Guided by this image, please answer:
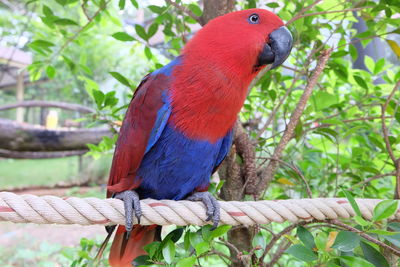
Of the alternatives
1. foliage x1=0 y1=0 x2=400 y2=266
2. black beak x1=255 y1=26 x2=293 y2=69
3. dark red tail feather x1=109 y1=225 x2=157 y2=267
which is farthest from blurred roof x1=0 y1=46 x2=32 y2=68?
black beak x1=255 y1=26 x2=293 y2=69

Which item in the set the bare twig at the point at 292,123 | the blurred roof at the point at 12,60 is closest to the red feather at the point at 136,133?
the bare twig at the point at 292,123

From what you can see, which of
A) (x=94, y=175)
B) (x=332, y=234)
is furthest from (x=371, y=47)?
(x=94, y=175)

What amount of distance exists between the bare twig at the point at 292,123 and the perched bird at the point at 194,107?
117 millimetres

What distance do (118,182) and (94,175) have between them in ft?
15.7

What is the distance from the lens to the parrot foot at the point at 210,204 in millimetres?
819

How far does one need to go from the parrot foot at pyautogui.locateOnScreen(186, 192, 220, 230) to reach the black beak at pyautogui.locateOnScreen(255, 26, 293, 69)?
42cm

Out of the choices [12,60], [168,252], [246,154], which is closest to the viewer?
[168,252]

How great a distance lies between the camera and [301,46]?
131 centimetres

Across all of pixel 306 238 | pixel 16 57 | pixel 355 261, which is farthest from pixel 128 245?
pixel 16 57

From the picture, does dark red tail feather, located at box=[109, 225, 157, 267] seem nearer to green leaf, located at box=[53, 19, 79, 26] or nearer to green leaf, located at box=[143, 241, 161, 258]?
green leaf, located at box=[143, 241, 161, 258]

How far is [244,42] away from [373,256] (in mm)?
637

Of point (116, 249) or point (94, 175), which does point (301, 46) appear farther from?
point (94, 175)

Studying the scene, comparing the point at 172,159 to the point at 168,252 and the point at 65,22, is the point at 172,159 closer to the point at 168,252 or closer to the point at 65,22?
the point at 168,252

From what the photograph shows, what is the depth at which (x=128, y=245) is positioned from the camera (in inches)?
43.1
